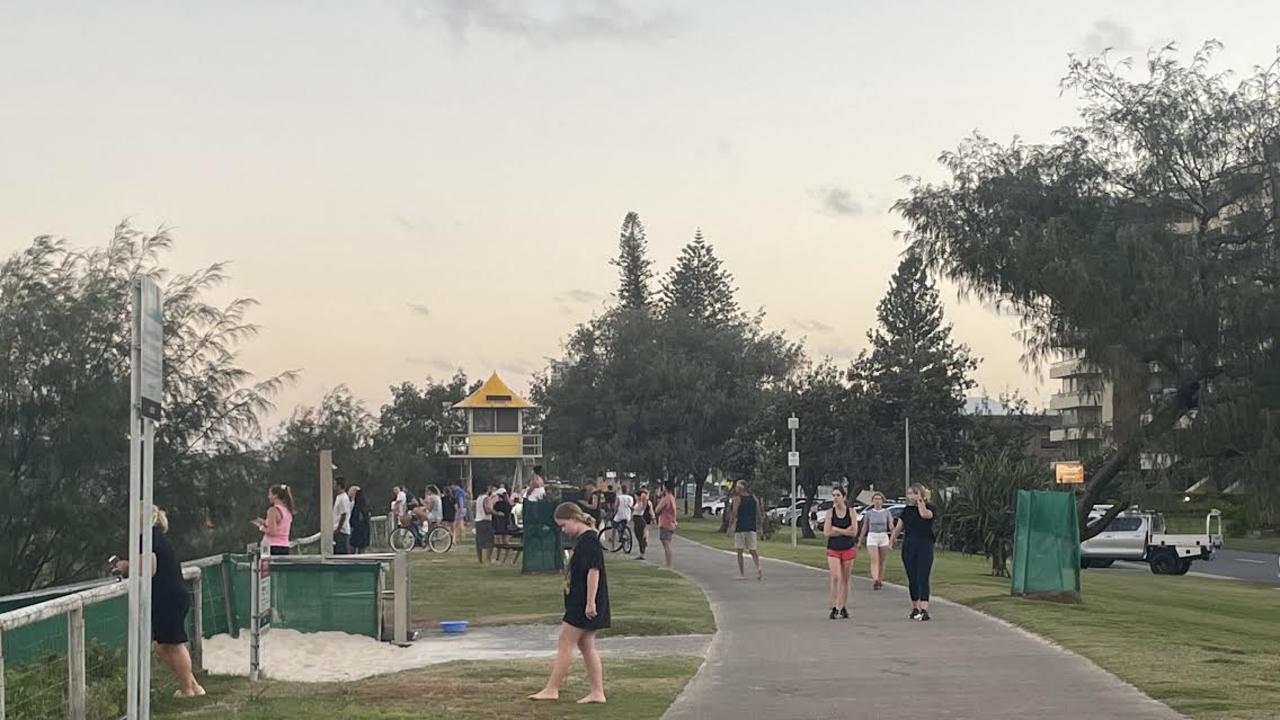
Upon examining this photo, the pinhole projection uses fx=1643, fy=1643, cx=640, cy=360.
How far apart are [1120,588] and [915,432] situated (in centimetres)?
3146

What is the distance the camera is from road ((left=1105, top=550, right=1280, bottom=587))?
4206cm

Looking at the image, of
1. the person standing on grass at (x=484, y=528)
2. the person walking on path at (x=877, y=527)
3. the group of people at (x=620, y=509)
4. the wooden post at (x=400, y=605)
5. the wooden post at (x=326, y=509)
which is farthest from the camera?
the group of people at (x=620, y=509)

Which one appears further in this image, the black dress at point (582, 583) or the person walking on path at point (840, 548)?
the person walking on path at point (840, 548)

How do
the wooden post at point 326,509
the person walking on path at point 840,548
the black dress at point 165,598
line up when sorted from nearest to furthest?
the black dress at point 165,598 < the person walking on path at point 840,548 < the wooden post at point 326,509

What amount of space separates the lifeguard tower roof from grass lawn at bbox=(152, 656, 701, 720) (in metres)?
62.1

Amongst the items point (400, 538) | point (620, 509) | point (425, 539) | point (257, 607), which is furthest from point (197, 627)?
point (425, 539)

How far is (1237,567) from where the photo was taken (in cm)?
4728

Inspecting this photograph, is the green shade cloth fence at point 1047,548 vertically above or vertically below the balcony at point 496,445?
below

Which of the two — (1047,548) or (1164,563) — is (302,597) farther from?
(1164,563)

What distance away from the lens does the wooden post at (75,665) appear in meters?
11.1

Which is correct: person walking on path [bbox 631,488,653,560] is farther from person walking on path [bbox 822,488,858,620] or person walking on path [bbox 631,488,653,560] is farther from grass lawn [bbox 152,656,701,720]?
grass lawn [bbox 152,656,701,720]

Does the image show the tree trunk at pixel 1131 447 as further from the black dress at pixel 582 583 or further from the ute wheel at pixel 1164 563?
the black dress at pixel 582 583

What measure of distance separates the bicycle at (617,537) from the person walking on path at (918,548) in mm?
17426

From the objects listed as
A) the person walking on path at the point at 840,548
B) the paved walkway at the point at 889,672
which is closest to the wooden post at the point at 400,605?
the paved walkway at the point at 889,672
